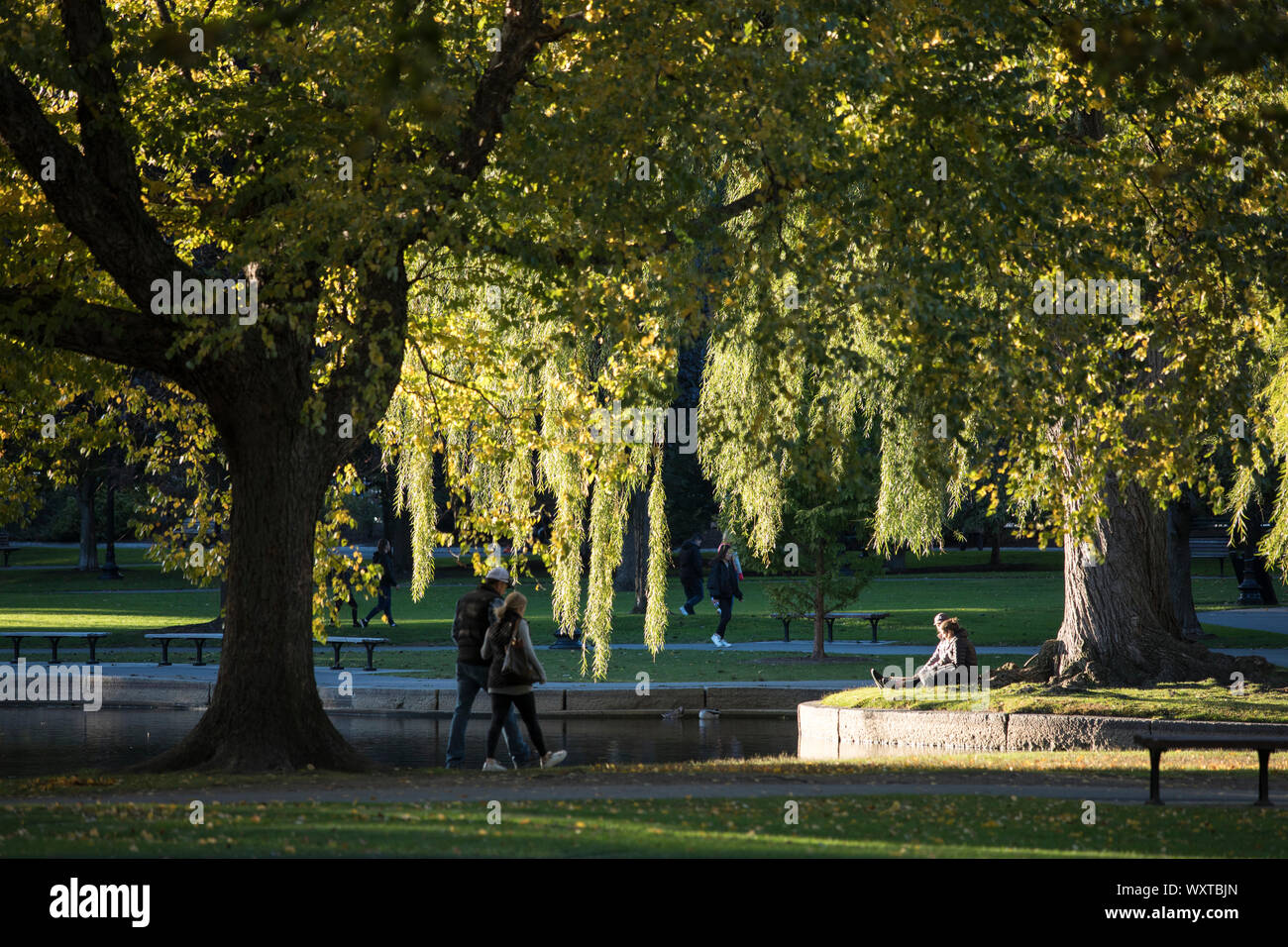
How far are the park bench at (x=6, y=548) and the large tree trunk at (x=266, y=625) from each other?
2138 inches

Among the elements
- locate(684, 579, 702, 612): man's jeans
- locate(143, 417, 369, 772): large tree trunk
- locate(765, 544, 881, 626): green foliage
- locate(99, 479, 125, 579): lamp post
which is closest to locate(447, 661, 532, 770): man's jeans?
locate(143, 417, 369, 772): large tree trunk

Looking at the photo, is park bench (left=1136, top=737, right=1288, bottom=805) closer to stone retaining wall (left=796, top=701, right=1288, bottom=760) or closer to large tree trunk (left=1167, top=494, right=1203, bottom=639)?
stone retaining wall (left=796, top=701, right=1288, bottom=760)

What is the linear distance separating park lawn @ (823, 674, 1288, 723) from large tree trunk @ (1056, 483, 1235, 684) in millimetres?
413

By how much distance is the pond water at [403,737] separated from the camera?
16.2 meters

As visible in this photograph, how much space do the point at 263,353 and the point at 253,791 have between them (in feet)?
11.7

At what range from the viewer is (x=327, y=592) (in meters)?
15.8

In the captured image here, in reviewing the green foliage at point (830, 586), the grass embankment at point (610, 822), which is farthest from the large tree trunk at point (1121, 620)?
the green foliage at point (830, 586)

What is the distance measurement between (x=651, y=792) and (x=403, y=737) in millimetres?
7963

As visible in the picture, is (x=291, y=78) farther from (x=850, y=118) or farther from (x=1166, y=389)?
(x=1166, y=389)

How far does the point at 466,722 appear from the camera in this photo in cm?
1420

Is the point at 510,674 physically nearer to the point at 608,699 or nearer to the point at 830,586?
the point at 608,699

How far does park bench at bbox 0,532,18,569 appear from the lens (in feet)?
208

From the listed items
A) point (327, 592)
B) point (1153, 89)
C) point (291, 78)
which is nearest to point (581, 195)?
point (291, 78)

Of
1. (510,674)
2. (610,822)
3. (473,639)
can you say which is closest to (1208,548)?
(473,639)
